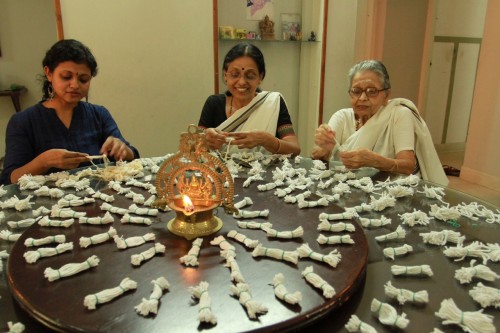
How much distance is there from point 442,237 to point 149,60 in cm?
264

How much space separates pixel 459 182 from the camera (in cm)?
405

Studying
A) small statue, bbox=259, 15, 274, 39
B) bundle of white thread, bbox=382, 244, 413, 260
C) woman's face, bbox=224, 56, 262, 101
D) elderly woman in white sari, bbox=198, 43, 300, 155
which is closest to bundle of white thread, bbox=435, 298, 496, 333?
bundle of white thread, bbox=382, 244, 413, 260

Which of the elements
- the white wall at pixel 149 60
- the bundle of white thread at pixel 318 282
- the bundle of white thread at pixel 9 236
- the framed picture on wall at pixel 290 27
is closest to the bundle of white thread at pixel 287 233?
the bundle of white thread at pixel 318 282

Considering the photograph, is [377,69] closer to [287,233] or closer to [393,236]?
[393,236]

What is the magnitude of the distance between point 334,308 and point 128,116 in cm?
275

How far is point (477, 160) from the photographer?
3963mm

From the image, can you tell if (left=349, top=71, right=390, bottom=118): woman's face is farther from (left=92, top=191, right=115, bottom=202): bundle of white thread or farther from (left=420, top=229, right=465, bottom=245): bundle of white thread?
(left=92, top=191, right=115, bottom=202): bundle of white thread

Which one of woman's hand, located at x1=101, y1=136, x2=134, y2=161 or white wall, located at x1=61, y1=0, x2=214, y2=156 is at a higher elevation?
white wall, located at x1=61, y1=0, x2=214, y2=156

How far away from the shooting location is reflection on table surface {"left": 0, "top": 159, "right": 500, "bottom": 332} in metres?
0.70

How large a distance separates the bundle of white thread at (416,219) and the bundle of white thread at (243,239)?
17.7 inches

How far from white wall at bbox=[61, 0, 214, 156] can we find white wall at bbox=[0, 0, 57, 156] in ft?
6.50

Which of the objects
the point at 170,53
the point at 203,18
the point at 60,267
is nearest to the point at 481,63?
the point at 203,18

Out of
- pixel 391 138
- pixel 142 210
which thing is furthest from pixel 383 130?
pixel 142 210

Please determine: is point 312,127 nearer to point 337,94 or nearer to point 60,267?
point 337,94
